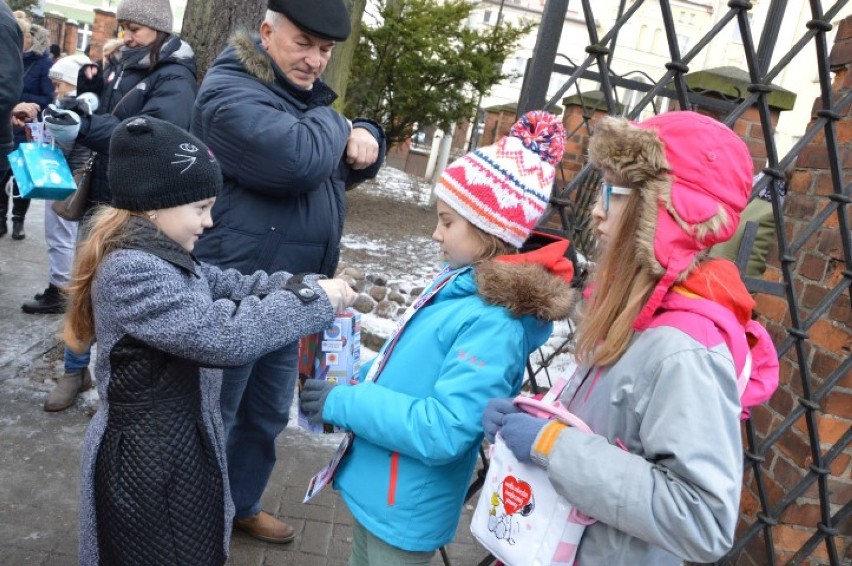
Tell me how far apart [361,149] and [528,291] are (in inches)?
42.5

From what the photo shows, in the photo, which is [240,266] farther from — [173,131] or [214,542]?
[214,542]

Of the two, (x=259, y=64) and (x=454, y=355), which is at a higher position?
(x=259, y=64)

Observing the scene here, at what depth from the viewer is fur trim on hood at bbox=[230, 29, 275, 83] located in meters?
2.22

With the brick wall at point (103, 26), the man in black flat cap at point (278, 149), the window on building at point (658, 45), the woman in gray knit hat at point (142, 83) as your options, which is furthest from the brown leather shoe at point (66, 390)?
the window on building at point (658, 45)

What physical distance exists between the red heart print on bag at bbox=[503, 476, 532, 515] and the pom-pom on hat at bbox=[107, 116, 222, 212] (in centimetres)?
101

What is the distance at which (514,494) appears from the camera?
54.4 inches

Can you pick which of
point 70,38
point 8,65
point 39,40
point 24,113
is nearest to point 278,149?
point 8,65

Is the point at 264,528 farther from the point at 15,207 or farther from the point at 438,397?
the point at 15,207

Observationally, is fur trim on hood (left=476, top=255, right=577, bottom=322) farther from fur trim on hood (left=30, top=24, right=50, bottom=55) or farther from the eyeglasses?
fur trim on hood (left=30, top=24, right=50, bottom=55)

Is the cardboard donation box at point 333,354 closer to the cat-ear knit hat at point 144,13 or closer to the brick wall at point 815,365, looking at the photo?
the brick wall at point 815,365

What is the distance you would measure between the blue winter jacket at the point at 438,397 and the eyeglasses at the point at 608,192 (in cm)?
24

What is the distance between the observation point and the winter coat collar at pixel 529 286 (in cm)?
158

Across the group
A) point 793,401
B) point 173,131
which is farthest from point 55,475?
point 793,401

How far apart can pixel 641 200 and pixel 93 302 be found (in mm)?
1315
